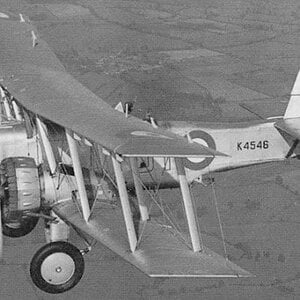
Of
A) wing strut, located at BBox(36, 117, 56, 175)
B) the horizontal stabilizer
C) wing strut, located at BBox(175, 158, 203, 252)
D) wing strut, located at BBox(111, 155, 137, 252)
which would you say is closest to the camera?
the horizontal stabilizer

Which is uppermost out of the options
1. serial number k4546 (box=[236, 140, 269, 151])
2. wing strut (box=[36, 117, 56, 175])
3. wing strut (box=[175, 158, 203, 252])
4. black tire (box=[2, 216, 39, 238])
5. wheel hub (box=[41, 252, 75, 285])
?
wing strut (box=[175, 158, 203, 252])

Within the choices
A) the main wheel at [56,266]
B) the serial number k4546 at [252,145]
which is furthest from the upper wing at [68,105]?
the serial number k4546 at [252,145]

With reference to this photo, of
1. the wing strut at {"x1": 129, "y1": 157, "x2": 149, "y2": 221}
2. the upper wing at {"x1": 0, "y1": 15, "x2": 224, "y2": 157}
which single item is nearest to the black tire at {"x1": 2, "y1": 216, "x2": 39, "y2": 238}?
the upper wing at {"x1": 0, "y1": 15, "x2": 224, "y2": 157}

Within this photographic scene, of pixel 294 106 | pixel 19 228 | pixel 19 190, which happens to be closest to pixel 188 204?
pixel 19 190

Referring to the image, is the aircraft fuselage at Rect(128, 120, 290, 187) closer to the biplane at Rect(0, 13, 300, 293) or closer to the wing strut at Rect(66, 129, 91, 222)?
the biplane at Rect(0, 13, 300, 293)

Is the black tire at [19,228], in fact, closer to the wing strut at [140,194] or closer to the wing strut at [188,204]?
the wing strut at [140,194]

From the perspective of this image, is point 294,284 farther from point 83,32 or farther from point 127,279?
point 83,32
